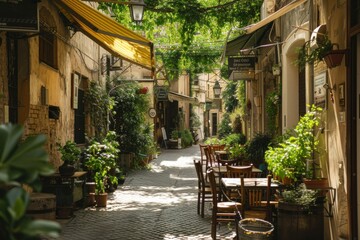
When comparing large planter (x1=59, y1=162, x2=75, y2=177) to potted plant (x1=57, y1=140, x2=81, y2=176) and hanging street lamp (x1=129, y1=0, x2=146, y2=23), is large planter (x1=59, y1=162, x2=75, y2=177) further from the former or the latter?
hanging street lamp (x1=129, y1=0, x2=146, y2=23)

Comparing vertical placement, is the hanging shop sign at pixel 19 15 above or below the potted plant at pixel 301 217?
above

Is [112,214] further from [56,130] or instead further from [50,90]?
[50,90]

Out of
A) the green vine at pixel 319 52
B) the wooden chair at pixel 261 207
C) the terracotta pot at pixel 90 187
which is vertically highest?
the green vine at pixel 319 52

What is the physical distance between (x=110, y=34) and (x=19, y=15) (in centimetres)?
192

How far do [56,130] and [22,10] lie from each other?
4.35 meters

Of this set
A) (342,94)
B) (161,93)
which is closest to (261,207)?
(342,94)

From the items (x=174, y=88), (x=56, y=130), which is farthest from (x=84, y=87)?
(x=174, y=88)

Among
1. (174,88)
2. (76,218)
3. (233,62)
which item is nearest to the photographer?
(76,218)

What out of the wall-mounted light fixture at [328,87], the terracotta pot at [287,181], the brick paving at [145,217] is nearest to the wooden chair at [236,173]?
the brick paving at [145,217]

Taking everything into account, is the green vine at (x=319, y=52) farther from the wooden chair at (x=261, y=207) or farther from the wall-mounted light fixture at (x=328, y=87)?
the wooden chair at (x=261, y=207)

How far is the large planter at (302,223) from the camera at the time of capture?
562 cm

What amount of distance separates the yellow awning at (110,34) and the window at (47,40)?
334mm

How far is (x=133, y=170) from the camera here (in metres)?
16.8

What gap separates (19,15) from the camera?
5.47m
